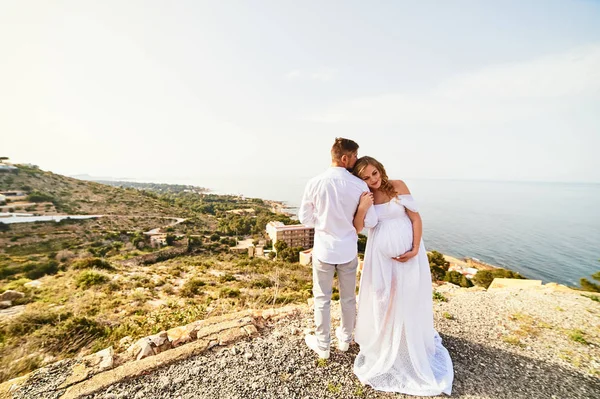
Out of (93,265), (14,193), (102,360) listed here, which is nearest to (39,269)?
(93,265)

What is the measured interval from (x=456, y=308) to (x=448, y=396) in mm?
2635

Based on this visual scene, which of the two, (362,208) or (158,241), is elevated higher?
(362,208)

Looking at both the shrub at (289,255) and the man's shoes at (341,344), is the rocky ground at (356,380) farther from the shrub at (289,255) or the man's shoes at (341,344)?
the shrub at (289,255)

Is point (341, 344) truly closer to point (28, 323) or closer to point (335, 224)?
point (335, 224)

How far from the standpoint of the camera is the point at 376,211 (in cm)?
238

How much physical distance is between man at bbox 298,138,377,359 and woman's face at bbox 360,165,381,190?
0.10 metres

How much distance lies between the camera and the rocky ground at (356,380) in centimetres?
215

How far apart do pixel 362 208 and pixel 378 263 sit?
680 mm

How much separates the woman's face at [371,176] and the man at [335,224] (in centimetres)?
10

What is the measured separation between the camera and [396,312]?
2.36m

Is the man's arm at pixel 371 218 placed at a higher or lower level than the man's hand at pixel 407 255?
higher

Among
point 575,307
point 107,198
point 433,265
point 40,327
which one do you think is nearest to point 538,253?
point 433,265

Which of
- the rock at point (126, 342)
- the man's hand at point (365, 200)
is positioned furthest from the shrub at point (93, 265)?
the man's hand at point (365, 200)

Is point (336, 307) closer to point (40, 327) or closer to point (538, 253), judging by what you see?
point (40, 327)
